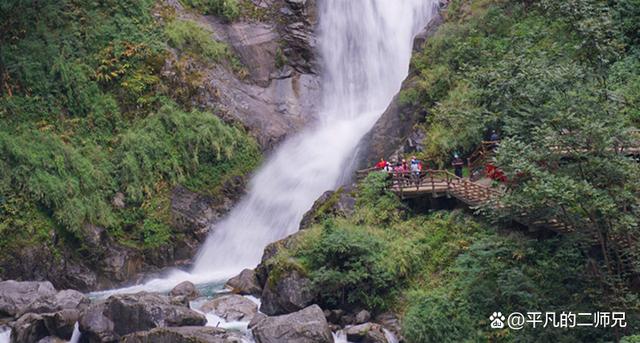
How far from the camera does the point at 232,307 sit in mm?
20438

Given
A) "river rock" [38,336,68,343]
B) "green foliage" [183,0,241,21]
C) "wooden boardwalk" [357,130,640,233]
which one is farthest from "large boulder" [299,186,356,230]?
"green foliage" [183,0,241,21]

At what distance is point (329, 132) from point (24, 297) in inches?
644

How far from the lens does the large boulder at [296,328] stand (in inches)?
695

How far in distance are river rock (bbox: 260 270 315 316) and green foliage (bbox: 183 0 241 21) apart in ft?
61.6

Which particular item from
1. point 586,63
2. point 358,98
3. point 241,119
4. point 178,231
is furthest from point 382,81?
point 586,63

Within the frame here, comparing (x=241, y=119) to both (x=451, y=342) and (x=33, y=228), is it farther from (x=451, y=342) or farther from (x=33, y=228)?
(x=451, y=342)

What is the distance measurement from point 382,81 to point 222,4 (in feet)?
28.4

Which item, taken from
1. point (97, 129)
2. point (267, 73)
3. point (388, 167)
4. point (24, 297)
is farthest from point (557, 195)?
point (267, 73)

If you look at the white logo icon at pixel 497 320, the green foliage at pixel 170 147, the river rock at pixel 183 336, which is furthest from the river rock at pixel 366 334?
the green foliage at pixel 170 147

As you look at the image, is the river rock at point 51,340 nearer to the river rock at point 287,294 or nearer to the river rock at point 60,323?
the river rock at point 60,323

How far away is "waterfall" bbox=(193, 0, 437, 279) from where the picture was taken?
27172 mm

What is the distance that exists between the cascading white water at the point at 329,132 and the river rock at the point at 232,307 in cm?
415

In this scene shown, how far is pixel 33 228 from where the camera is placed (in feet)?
78.9

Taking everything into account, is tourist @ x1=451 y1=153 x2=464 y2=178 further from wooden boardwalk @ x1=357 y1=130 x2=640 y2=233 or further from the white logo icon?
the white logo icon
